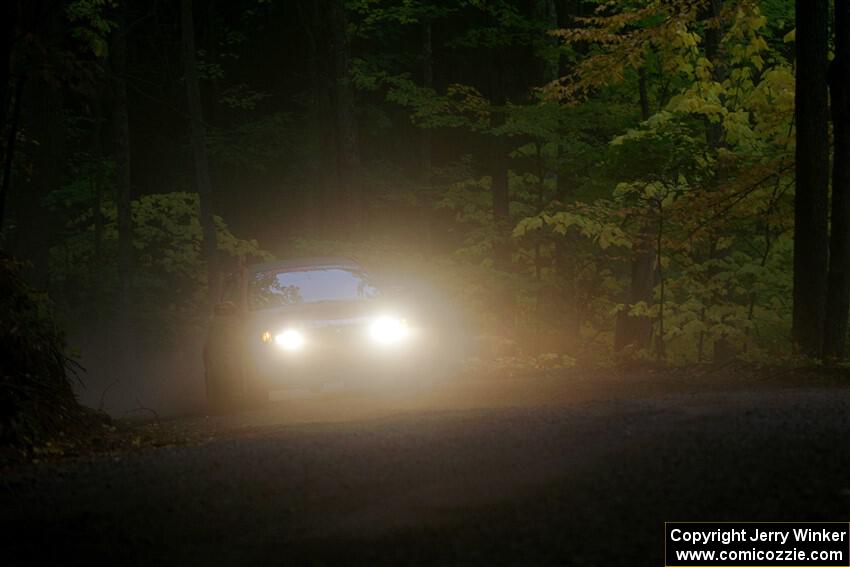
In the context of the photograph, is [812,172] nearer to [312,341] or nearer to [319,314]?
[319,314]

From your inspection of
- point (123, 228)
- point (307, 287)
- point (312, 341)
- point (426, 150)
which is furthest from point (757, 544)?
point (426, 150)

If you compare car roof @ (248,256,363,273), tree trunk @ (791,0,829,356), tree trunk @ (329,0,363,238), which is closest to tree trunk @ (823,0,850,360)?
Result: tree trunk @ (791,0,829,356)

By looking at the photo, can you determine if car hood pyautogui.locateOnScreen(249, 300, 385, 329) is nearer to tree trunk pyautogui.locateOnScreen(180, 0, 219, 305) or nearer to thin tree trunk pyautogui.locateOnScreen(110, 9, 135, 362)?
tree trunk pyautogui.locateOnScreen(180, 0, 219, 305)

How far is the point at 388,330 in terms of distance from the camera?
13.3m

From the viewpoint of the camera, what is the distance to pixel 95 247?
32219mm

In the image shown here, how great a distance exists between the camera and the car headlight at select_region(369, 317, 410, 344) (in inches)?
520

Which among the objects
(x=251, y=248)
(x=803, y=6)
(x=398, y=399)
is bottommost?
(x=398, y=399)

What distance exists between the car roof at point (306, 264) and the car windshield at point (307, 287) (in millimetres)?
84

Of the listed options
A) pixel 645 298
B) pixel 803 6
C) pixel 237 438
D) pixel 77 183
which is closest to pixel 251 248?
pixel 77 183

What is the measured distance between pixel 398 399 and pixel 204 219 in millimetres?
15848

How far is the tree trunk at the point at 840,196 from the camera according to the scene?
15.1 metres

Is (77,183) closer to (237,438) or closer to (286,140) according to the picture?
(286,140)

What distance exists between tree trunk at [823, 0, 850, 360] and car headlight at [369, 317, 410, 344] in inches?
238

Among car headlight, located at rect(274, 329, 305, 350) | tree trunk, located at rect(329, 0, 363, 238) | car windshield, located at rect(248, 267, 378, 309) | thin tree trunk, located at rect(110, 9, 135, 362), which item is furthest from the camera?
thin tree trunk, located at rect(110, 9, 135, 362)
